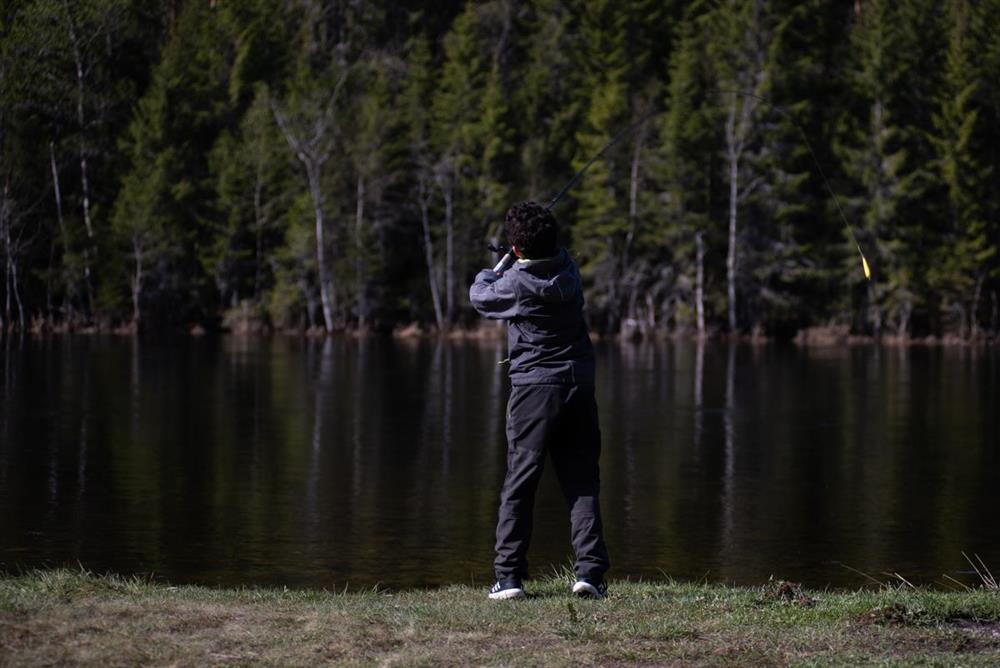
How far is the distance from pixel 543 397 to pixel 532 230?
3.47 feet

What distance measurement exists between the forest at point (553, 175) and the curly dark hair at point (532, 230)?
58.8m

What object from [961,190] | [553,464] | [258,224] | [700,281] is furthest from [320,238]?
[553,464]

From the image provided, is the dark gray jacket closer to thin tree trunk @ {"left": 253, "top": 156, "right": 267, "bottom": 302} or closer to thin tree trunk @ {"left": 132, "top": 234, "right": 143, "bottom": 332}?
thin tree trunk @ {"left": 132, "top": 234, "right": 143, "bottom": 332}

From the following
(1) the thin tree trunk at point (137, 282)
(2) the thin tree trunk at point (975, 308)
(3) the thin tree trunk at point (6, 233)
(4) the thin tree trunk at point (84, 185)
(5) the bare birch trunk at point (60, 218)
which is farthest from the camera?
(2) the thin tree trunk at point (975, 308)

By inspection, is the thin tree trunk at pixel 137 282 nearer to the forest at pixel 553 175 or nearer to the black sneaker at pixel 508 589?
the forest at pixel 553 175

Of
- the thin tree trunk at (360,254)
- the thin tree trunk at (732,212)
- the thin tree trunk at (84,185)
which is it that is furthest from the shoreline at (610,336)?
the thin tree trunk at (84,185)

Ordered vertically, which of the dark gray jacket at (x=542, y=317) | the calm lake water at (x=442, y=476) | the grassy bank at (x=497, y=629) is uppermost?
the dark gray jacket at (x=542, y=317)

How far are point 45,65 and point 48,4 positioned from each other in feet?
15.8

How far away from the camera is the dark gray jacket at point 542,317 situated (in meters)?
9.70

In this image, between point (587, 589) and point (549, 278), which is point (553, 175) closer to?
point (549, 278)

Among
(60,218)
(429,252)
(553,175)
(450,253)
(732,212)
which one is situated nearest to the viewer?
(60,218)

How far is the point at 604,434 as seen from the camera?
27078 mm

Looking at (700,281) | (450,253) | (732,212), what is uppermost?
(732,212)

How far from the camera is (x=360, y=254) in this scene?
7031 cm
